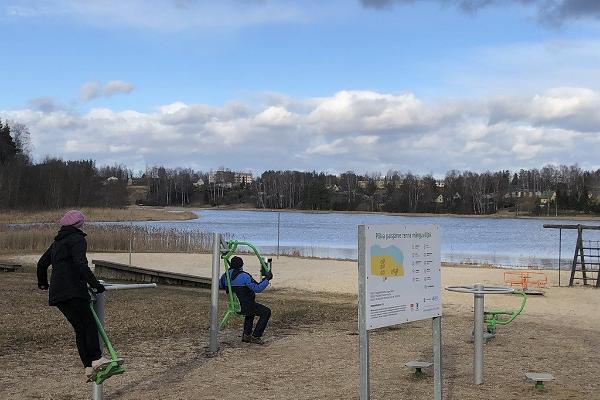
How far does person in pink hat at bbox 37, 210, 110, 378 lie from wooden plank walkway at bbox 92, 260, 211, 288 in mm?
10935

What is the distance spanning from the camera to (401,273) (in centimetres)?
538

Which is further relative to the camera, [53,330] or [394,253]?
[53,330]

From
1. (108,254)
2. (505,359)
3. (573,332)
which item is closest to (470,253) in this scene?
(108,254)

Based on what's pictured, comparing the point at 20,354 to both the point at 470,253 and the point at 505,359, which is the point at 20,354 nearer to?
the point at 505,359

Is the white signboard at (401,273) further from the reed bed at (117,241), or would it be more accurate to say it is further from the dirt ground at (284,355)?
the reed bed at (117,241)

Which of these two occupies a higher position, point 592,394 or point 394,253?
point 394,253

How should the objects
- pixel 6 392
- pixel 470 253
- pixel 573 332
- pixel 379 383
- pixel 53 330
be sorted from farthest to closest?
pixel 470 253, pixel 573 332, pixel 53 330, pixel 379 383, pixel 6 392

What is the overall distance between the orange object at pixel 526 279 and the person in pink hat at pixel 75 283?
13909 millimetres

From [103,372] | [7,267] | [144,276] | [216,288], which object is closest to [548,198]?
[144,276]

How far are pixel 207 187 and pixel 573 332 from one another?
132 metres

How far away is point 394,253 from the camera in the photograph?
210 inches

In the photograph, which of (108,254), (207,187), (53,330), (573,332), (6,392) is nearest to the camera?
(6,392)

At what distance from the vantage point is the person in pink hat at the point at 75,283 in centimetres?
563

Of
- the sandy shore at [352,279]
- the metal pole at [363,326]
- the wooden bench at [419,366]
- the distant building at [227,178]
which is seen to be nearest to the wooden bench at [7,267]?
the sandy shore at [352,279]
